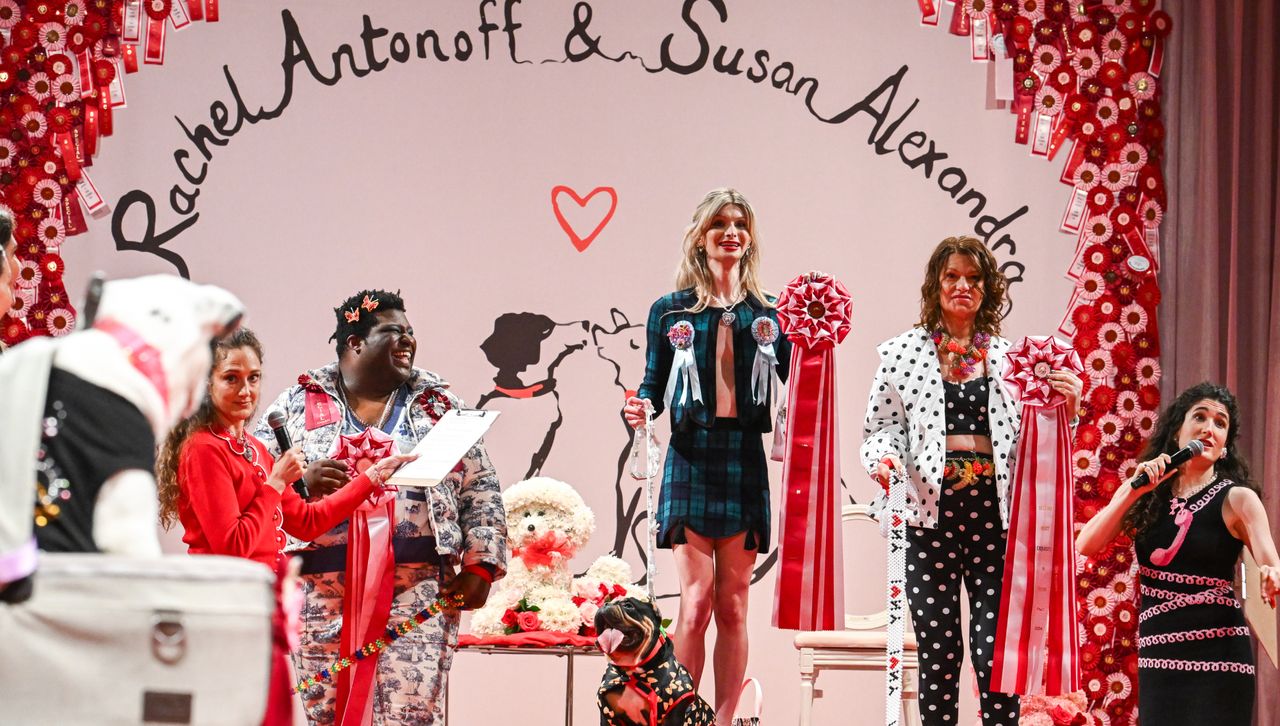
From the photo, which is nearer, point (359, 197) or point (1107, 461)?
point (1107, 461)

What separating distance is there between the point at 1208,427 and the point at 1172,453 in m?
0.16

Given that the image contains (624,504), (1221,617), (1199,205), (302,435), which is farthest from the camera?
(624,504)

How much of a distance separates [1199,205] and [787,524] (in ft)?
8.54

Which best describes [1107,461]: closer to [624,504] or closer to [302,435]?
[624,504]

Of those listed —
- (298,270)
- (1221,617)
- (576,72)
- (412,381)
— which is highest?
(576,72)

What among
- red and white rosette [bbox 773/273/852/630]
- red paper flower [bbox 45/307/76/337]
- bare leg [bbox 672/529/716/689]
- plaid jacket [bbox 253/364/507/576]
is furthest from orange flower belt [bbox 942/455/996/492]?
red paper flower [bbox 45/307/76/337]

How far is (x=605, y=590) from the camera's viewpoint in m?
4.24

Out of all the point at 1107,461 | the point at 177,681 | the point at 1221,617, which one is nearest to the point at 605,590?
the point at 1221,617

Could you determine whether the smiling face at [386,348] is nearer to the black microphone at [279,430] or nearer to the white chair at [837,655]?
the black microphone at [279,430]

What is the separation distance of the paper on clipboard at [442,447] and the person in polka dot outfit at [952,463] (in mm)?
1146

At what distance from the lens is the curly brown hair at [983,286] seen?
3.99 metres

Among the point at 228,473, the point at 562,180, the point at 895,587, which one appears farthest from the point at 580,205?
the point at 228,473

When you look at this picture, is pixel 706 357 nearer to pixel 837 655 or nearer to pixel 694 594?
pixel 694 594

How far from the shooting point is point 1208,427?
4258mm
